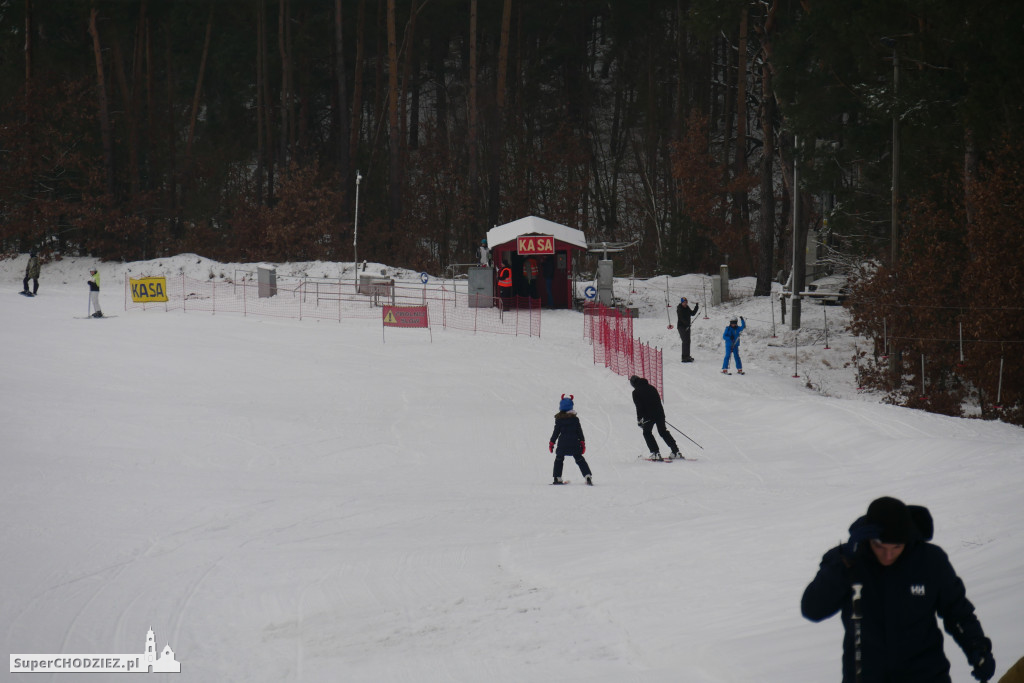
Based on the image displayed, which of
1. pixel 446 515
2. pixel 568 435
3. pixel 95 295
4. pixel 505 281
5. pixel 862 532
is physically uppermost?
pixel 505 281

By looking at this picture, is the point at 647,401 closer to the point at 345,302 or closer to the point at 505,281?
the point at 505,281

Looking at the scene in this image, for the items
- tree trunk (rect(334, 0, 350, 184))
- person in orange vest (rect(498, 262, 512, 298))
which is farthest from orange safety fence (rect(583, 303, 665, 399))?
tree trunk (rect(334, 0, 350, 184))

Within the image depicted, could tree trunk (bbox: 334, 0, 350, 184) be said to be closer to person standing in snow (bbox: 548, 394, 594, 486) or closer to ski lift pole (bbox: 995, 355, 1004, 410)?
ski lift pole (bbox: 995, 355, 1004, 410)

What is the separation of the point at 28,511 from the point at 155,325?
62.0 feet

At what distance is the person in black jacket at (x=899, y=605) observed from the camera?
3729 mm

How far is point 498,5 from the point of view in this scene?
52.8m

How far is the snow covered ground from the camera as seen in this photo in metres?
6.92

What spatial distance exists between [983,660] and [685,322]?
70.9ft

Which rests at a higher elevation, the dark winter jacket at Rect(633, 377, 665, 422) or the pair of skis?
the dark winter jacket at Rect(633, 377, 665, 422)

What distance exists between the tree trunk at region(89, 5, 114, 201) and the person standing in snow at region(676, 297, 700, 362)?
1236 inches

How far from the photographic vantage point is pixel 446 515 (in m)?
11.5

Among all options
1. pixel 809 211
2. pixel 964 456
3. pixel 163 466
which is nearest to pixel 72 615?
pixel 163 466

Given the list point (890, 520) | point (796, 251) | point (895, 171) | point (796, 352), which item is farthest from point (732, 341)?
point (890, 520)

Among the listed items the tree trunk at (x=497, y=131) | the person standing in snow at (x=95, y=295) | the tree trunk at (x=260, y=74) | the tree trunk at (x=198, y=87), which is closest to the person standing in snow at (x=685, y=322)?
the tree trunk at (x=497, y=131)
